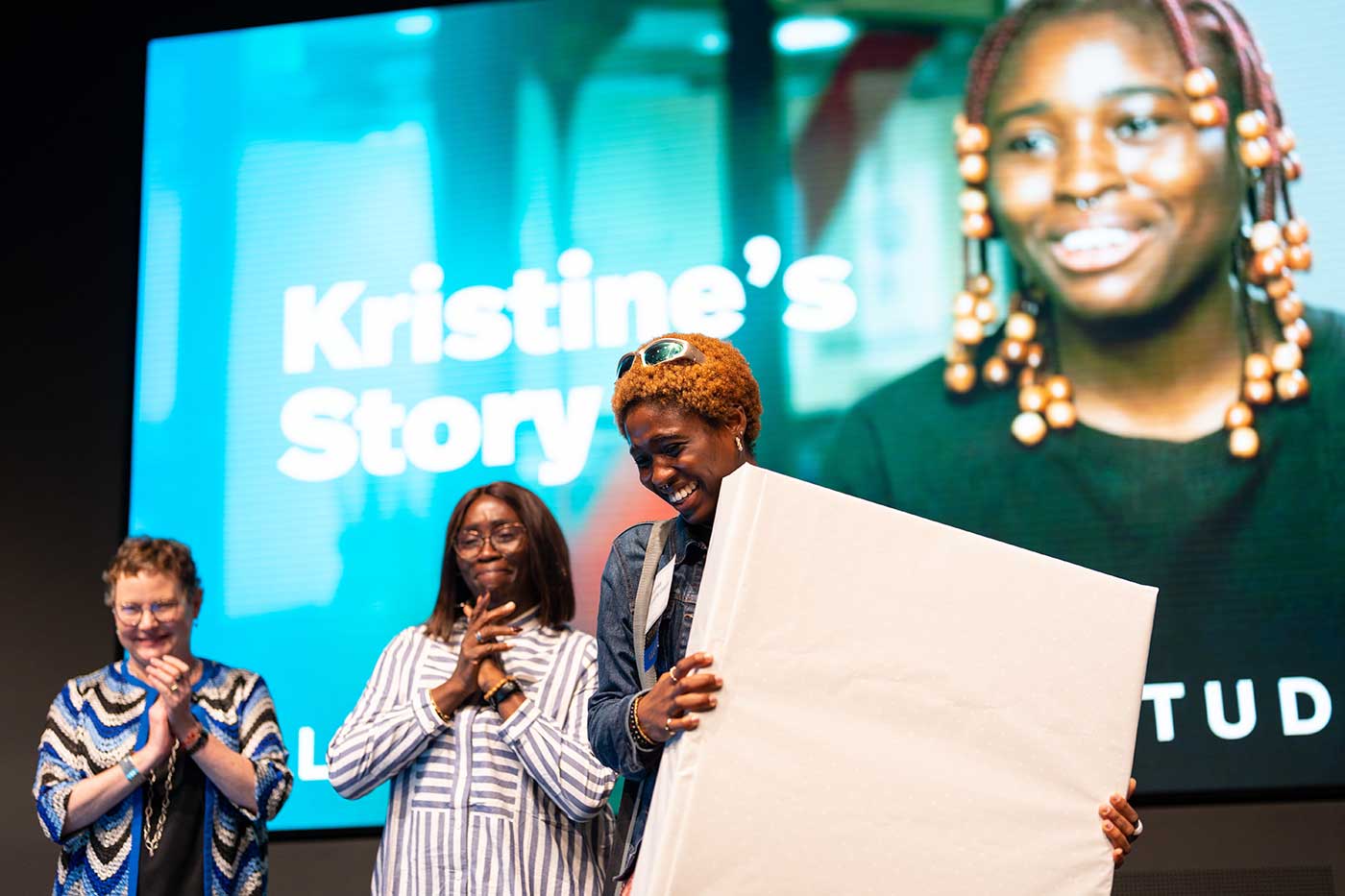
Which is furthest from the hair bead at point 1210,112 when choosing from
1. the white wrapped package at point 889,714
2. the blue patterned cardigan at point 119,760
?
the blue patterned cardigan at point 119,760

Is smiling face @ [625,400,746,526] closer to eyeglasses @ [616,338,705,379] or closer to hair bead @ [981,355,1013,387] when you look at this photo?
eyeglasses @ [616,338,705,379]

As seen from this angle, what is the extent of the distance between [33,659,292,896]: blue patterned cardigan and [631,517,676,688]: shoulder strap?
1.21m

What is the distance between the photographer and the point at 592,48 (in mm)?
4172

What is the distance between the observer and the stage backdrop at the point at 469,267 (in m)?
3.84

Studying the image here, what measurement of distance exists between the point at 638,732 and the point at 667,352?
1.53 feet

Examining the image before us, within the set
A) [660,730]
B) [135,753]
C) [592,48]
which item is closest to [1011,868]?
[660,730]

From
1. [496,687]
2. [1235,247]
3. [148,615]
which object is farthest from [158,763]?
[1235,247]

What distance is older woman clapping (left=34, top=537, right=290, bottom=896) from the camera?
8.48 feet

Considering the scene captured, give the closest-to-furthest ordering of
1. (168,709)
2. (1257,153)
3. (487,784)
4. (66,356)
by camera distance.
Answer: (487,784) → (168,709) → (1257,153) → (66,356)

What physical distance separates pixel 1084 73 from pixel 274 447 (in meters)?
2.43

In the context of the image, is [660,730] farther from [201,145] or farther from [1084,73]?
[201,145]

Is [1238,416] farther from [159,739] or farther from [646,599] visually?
[159,739]

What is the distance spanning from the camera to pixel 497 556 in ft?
8.77

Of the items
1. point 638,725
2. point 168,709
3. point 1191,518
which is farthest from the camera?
point 1191,518
